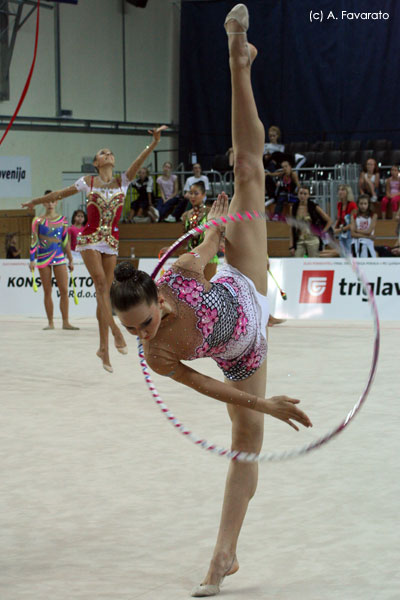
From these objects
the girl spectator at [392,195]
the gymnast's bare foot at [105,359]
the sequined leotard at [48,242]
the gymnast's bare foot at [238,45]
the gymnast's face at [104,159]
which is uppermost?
the gymnast's bare foot at [238,45]

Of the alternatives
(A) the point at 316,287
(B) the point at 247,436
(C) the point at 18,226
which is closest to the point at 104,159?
(A) the point at 316,287

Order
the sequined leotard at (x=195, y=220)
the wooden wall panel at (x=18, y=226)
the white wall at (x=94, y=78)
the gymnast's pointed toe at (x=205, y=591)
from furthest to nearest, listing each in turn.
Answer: the white wall at (x=94, y=78) < the wooden wall panel at (x=18, y=226) < the sequined leotard at (x=195, y=220) < the gymnast's pointed toe at (x=205, y=591)

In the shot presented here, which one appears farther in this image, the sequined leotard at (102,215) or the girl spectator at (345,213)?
the girl spectator at (345,213)

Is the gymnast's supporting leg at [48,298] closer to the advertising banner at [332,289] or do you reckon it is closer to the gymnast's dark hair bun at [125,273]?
the advertising banner at [332,289]

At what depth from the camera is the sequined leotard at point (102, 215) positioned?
6.56 meters

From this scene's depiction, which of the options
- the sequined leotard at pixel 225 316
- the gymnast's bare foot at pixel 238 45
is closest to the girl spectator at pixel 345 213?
the gymnast's bare foot at pixel 238 45

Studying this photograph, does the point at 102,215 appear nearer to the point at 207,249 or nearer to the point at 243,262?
the point at 243,262

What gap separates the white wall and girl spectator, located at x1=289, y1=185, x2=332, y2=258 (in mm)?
6610

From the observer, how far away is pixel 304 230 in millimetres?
8820

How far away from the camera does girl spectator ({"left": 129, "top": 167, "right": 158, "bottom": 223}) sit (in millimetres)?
14234

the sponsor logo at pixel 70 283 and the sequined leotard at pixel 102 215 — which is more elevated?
the sequined leotard at pixel 102 215

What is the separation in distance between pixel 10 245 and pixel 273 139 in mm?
4772

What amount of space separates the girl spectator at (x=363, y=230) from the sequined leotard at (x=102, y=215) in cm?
402

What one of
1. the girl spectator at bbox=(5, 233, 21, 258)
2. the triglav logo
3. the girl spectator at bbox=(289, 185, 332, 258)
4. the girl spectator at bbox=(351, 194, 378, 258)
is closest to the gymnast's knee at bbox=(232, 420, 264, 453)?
the girl spectator at bbox=(289, 185, 332, 258)
